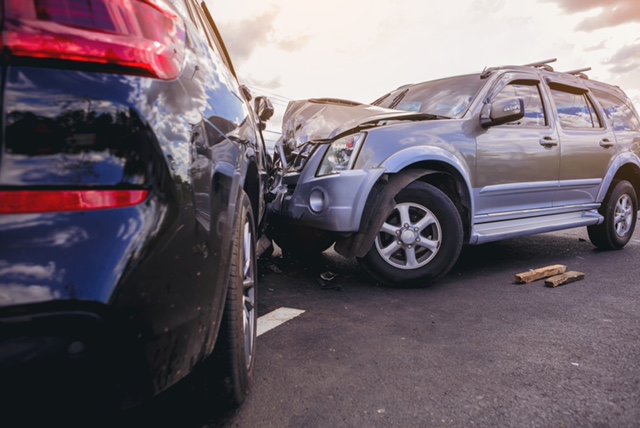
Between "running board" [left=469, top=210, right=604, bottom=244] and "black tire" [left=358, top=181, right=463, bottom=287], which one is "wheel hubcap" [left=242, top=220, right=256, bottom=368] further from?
"running board" [left=469, top=210, right=604, bottom=244]

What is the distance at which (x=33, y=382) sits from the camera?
969 millimetres

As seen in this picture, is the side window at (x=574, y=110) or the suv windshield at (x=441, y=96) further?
the side window at (x=574, y=110)

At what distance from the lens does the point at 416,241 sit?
11.8 feet

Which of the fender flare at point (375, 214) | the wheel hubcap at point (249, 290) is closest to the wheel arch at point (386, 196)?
the fender flare at point (375, 214)

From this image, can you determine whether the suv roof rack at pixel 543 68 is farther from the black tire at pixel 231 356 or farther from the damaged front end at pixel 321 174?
the black tire at pixel 231 356

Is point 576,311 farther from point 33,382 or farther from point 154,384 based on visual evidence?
point 33,382

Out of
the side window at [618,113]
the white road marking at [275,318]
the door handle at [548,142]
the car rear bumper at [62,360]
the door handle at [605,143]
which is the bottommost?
the white road marking at [275,318]

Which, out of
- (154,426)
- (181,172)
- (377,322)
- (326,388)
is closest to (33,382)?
(181,172)

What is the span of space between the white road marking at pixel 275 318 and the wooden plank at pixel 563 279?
198 cm

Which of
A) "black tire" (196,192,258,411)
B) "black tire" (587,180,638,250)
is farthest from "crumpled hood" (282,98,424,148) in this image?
"black tire" (587,180,638,250)

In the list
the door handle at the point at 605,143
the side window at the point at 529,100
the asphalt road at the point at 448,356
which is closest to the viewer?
the asphalt road at the point at 448,356

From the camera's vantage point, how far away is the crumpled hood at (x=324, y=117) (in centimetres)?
374

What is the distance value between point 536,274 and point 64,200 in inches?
146

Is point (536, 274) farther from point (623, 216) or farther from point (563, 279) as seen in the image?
point (623, 216)
